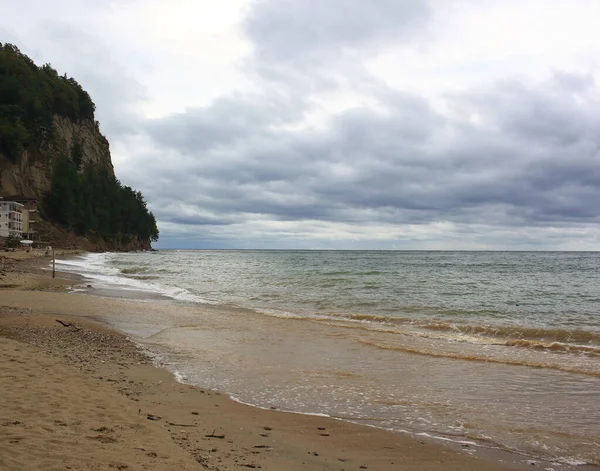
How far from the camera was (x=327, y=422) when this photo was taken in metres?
6.18

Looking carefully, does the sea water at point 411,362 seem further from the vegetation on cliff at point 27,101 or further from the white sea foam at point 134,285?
the vegetation on cliff at point 27,101

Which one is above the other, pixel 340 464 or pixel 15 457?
pixel 15 457

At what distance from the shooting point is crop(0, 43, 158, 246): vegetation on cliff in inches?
2830

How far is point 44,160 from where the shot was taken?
82.2 meters

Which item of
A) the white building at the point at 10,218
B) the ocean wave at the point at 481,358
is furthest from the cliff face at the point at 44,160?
the ocean wave at the point at 481,358

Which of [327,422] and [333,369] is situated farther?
[333,369]

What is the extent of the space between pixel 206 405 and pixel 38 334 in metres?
6.32

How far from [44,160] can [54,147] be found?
7.48 meters

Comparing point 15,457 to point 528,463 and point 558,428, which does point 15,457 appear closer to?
point 528,463

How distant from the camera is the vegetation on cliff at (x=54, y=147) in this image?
71.9 meters

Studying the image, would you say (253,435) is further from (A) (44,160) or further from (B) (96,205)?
(B) (96,205)

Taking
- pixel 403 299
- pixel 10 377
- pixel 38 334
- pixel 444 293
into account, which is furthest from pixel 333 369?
pixel 444 293

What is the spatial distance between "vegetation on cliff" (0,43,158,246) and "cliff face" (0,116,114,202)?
0.58 meters

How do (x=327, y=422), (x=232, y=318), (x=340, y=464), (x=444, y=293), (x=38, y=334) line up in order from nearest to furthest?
(x=340, y=464), (x=327, y=422), (x=38, y=334), (x=232, y=318), (x=444, y=293)
